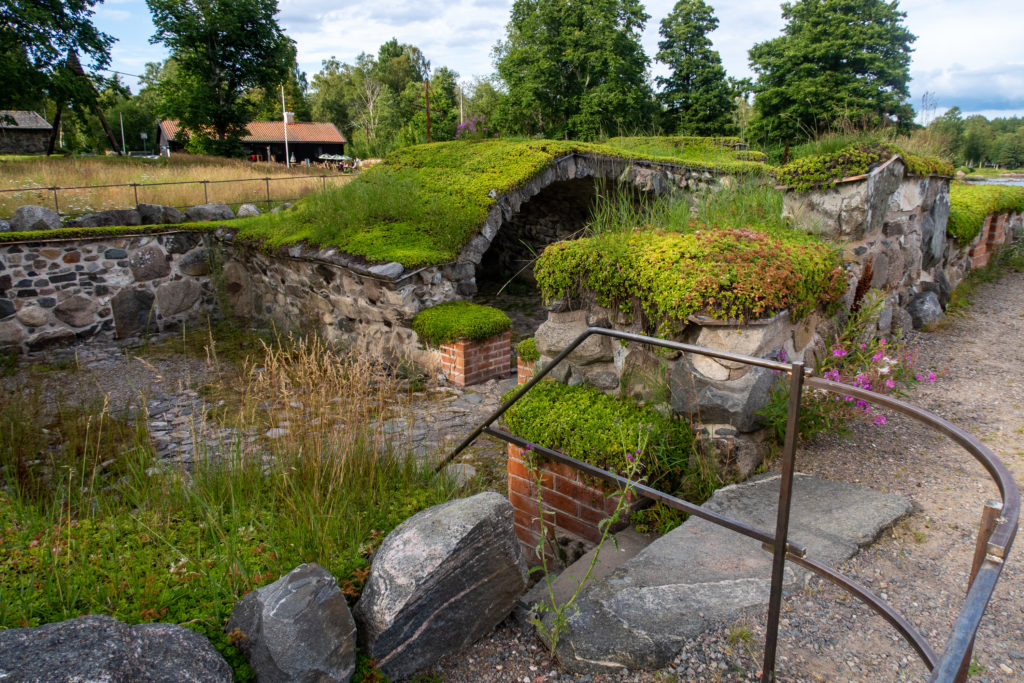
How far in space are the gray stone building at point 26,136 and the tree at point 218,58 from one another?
13373mm

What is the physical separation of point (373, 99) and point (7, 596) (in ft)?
152

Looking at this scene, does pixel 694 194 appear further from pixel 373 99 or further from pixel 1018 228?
pixel 373 99

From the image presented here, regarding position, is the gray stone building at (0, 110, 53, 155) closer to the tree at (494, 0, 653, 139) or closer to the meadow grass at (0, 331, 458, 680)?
the tree at (494, 0, 653, 139)

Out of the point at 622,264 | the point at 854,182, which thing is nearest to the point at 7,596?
the point at 622,264

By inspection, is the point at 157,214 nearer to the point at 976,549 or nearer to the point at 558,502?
the point at 558,502

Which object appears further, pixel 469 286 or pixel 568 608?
pixel 469 286

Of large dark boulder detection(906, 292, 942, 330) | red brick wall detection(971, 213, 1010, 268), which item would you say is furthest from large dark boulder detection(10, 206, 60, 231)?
red brick wall detection(971, 213, 1010, 268)

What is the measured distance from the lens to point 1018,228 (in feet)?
30.2

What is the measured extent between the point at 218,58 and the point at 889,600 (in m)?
26.1

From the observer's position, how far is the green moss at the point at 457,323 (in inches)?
280

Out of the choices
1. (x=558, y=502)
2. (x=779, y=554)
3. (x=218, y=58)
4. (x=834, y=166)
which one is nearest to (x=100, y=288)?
(x=558, y=502)

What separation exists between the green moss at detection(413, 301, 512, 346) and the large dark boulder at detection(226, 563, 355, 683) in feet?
16.3

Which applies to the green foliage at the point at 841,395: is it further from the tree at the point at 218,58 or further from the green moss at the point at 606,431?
the tree at the point at 218,58

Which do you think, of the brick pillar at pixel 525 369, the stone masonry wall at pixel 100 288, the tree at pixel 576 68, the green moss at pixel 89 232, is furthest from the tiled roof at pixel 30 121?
the brick pillar at pixel 525 369
